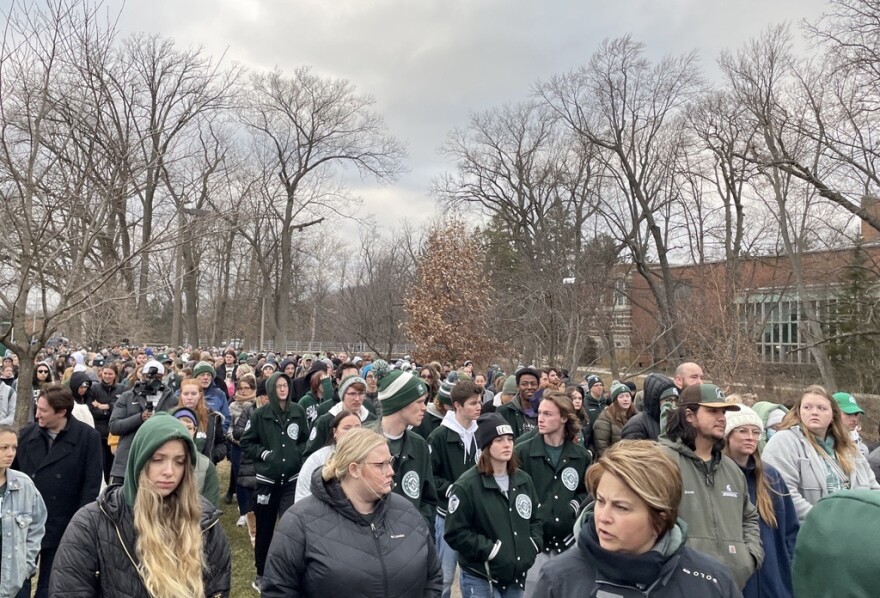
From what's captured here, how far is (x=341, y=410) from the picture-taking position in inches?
218

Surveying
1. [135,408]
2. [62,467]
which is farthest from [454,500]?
[135,408]

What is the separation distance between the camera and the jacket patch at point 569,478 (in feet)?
16.3

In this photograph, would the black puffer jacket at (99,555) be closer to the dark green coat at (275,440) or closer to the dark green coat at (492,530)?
the dark green coat at (492,530)

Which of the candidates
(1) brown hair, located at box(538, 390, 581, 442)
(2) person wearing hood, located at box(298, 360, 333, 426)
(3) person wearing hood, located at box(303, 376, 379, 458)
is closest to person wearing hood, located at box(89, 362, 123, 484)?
(2) person wearing hood, located at box(298, 360, 333, 426)

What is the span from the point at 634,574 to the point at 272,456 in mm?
5137

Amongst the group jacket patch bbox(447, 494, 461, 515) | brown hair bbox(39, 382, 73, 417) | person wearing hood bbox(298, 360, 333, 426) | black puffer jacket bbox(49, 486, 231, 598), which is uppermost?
brown hair bbox(39, 382, 73, 417)

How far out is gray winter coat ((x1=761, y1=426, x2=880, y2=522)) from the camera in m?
4.69

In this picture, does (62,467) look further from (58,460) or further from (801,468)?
(801,468)

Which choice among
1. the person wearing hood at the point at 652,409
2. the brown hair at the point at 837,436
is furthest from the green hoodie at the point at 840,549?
the person wearing hood at the point at 652,409

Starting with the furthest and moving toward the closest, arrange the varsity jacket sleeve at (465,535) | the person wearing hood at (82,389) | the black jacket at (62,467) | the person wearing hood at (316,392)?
the person wearing hood at (82,389)
the person wearing hood at (316,392)
the black jacket at (62,467)
the varsity jacket sleeve at (465,535)

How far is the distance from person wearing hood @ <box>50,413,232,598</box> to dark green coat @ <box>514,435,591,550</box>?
8.10ft

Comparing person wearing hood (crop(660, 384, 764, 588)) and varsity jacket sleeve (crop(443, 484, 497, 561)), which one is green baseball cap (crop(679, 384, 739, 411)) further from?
varsity jacket sleeve (crop(443, 484, 497, 561))

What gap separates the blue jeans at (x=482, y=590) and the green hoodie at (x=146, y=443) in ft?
7.35

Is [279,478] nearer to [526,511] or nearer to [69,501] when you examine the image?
[69,501]
